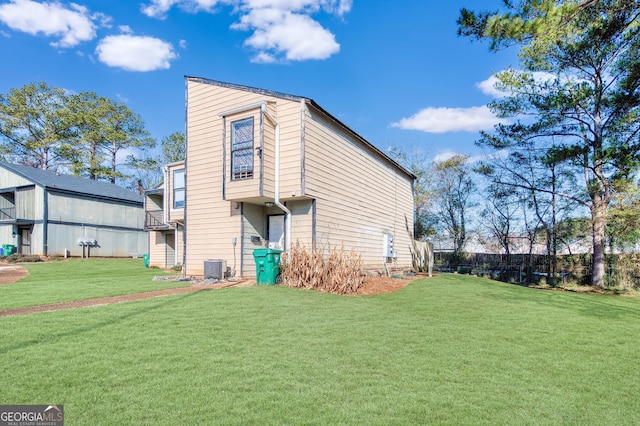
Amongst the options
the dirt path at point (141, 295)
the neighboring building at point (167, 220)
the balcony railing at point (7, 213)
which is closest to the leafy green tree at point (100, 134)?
the balcony railing at point (7, 213)

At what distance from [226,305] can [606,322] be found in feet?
23.5

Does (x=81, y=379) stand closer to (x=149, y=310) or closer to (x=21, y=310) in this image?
(x=149, y=310)

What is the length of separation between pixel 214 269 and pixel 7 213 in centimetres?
2128

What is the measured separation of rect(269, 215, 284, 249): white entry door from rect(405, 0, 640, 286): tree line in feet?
24.1

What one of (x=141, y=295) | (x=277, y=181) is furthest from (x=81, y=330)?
(x=277, y=181)

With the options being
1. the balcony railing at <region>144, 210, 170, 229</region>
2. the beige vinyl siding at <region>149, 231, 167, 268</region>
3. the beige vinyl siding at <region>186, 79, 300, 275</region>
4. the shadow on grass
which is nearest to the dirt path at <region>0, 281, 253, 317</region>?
the shadow on grass

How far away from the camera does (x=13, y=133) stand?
1112 inches

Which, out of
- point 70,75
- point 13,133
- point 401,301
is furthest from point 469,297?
point 13,133

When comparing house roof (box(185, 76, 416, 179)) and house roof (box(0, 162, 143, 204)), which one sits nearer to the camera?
house roof (box(185, 76, 416, 179))

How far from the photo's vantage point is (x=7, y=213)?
22.4 meters

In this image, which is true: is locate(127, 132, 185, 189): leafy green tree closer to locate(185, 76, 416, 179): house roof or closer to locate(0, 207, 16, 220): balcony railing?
locate(0, 207, 16, 220): balcony railing

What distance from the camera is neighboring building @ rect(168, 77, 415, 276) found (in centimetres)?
1027

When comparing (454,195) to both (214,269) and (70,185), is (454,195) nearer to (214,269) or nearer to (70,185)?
(214,269)

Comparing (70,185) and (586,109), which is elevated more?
(586,109)
